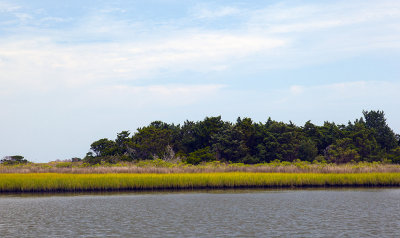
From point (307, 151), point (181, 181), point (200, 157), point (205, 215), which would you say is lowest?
point (205, 215)

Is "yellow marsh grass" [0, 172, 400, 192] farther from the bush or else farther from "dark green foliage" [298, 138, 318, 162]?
the bush

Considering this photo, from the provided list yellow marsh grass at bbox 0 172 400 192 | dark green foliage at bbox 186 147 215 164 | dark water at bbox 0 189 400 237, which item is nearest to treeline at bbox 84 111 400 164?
dark green foliage at bbox 186 147 215 164

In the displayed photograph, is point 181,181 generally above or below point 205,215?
above

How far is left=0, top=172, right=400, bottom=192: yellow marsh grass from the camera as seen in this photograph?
4000 centimetres

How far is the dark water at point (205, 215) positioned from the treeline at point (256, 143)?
31.0 meters

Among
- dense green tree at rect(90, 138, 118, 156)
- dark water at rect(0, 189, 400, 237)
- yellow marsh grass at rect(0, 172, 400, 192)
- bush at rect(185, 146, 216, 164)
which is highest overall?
dense green tree at rect(90, 138, 118, 156)

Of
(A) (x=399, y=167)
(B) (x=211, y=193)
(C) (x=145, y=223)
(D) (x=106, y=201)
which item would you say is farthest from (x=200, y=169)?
(C) (x=145, y=223)

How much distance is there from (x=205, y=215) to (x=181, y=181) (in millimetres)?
16313

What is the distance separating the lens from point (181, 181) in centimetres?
4181

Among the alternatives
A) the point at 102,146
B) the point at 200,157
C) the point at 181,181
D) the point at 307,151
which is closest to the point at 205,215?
the point at 181,181

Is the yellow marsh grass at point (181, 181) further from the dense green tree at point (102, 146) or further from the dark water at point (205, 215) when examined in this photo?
the dense green tree at point (102, 146)

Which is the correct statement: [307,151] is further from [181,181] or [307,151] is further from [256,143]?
[181,181]

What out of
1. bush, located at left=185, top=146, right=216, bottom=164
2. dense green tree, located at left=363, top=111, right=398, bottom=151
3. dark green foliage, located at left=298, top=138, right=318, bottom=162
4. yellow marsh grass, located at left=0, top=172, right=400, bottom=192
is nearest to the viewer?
yellow marsh grass, located at left=0, top=172, right=400, bottom=192

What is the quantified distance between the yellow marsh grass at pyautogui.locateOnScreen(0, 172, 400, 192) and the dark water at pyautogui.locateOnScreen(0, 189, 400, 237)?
3.13 metres
